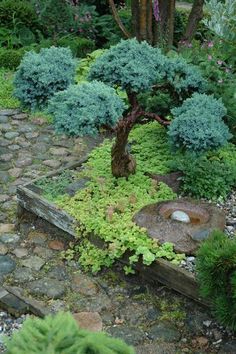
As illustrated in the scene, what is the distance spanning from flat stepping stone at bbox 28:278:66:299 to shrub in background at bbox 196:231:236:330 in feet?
3.66

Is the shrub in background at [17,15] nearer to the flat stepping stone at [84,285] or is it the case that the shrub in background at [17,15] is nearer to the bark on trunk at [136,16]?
the bark on trunk at [136,16]

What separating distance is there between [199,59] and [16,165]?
202cm

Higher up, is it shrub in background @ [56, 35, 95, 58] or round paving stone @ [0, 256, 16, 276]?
shrub in background @ [56, 35, 95, 58]

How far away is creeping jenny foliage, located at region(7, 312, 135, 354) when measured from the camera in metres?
1.89

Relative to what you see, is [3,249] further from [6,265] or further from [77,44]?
[77,44]

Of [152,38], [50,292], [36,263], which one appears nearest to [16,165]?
[36,263]

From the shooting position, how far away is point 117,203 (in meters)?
4.86

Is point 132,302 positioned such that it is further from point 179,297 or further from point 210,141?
point 210,141

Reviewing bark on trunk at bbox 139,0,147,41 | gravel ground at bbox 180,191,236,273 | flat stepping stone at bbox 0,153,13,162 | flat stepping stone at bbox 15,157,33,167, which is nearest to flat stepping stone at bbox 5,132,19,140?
flat stepping stone at bbox 0,153,13,162

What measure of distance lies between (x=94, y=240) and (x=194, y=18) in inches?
197

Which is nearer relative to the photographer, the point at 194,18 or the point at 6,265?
the point at 6,265

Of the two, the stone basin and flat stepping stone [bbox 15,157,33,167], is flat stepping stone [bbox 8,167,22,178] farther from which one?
the stone basin

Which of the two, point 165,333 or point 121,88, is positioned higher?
point 121,88

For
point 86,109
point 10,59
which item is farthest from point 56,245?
point 10,59
